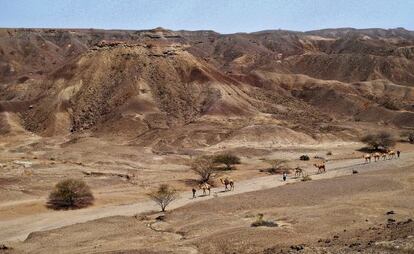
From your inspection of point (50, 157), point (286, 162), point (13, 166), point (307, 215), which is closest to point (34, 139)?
point (50, 157)

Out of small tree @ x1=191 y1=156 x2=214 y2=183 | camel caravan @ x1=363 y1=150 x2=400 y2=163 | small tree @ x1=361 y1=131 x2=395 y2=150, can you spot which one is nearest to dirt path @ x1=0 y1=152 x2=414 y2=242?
small tree @ x1=191 y1=156 x2=214 y2=183

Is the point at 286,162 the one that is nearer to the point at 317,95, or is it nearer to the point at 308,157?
the point at 308,157

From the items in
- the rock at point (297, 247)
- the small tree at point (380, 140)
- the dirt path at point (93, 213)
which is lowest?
the rock at point (297, 247)

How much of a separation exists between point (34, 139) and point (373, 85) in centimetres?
7500

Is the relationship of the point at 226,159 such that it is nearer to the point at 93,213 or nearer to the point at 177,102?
the point at 93,213

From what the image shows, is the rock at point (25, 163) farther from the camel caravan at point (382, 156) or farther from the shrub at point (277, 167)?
the camel caravan at point (382, 156)

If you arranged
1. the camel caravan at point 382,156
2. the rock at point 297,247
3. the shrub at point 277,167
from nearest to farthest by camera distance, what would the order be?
the rock at point 297,247
the shrub at point 277,167
the camel caravan at point 382,156

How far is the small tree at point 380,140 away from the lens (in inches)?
2776

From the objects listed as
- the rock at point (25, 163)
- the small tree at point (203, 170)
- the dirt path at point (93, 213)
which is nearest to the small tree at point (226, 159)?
the small tree at point (203, 170)

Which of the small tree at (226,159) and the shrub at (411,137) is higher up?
the shrub at (411,137)

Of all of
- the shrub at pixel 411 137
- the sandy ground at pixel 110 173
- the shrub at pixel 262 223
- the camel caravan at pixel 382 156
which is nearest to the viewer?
the shrub at pixel 262 223

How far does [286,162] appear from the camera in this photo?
60938 mm

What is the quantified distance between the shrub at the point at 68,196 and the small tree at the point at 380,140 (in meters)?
40.9

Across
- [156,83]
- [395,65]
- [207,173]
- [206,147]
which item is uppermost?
[395,65]
